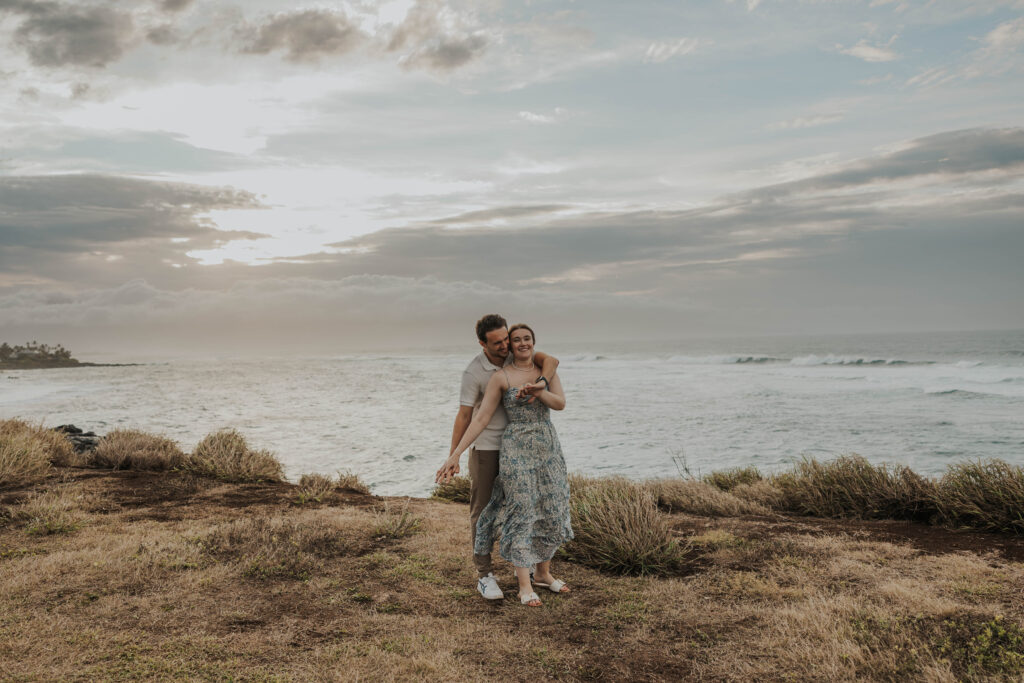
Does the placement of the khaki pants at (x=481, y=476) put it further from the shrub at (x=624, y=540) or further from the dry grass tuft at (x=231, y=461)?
the dry grass tuft at (x=231, y=461)

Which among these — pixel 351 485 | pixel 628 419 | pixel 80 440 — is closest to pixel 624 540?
pixel 351 485

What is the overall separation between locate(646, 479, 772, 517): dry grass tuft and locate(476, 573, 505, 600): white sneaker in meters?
3.86

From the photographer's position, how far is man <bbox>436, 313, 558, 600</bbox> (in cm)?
490

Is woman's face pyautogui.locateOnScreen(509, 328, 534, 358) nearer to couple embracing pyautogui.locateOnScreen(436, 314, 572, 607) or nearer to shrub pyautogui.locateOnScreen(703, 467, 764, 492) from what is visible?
couple embracing pyautogui.locateOnScreen(436, 314, 572, 607)

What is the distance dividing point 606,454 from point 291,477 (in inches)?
296

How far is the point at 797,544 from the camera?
6.54 meters

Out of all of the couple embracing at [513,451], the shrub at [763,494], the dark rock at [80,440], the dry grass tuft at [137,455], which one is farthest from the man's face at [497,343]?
the dark rock at [80,440]

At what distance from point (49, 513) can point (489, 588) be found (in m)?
5.58

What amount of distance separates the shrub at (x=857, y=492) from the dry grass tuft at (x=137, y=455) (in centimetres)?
1015

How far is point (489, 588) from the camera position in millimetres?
5363

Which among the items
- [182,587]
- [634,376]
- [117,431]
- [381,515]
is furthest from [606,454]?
[634,376]

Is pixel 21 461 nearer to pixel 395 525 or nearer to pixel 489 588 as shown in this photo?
pixel 395 525

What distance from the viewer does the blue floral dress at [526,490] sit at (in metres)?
5.05

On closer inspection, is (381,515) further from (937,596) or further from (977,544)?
(977,544)
